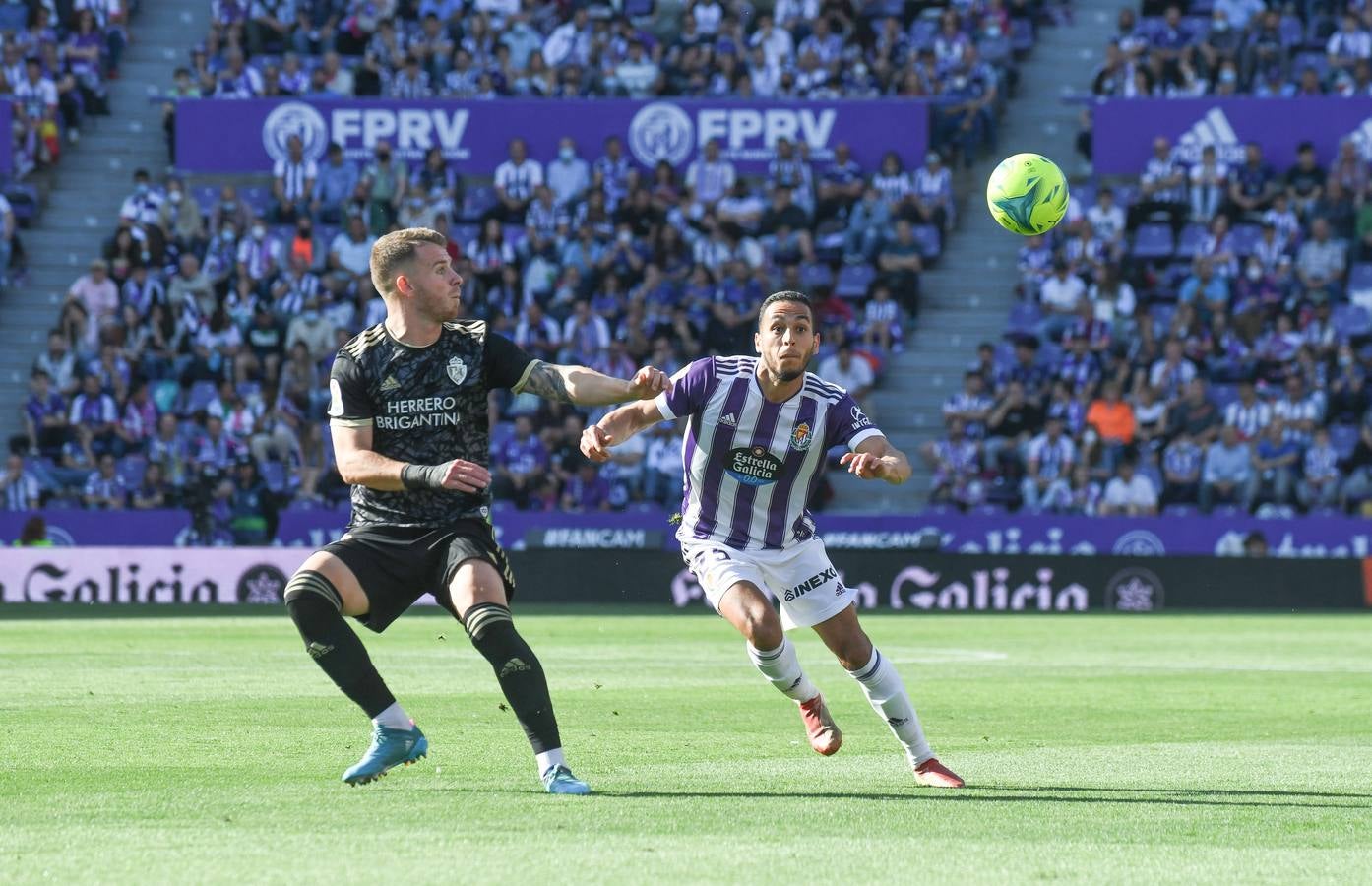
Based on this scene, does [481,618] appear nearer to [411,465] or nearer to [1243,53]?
[411,465]

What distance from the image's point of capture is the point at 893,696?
9203 mm

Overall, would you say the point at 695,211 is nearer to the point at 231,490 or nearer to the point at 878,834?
the point at 231,490

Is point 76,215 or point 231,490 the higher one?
point 76,215

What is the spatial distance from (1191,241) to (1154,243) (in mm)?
529

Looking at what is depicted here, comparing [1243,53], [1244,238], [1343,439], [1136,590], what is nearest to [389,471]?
[1136,590]

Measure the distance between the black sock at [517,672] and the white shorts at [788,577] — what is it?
1.43m

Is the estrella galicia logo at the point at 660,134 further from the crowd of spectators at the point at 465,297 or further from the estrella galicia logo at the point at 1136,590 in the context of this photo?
the estrella galicia logo at the point at 1136,590

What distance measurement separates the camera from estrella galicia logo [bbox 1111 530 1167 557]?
26.6 metres

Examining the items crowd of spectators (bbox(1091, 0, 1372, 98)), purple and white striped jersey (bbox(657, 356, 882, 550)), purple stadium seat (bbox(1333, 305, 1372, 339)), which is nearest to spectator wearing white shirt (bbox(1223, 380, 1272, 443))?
purple stadium seat (bbox(1333, 305, 1372, 339))

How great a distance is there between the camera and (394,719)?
27.6ft

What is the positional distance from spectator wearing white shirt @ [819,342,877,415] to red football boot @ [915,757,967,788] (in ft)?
64.3

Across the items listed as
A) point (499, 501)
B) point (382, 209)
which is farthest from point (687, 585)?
point (382, 209)

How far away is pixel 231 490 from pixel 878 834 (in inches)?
827

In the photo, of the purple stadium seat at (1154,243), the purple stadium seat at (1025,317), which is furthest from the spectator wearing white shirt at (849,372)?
the purple stadium seat at (1154,243)
